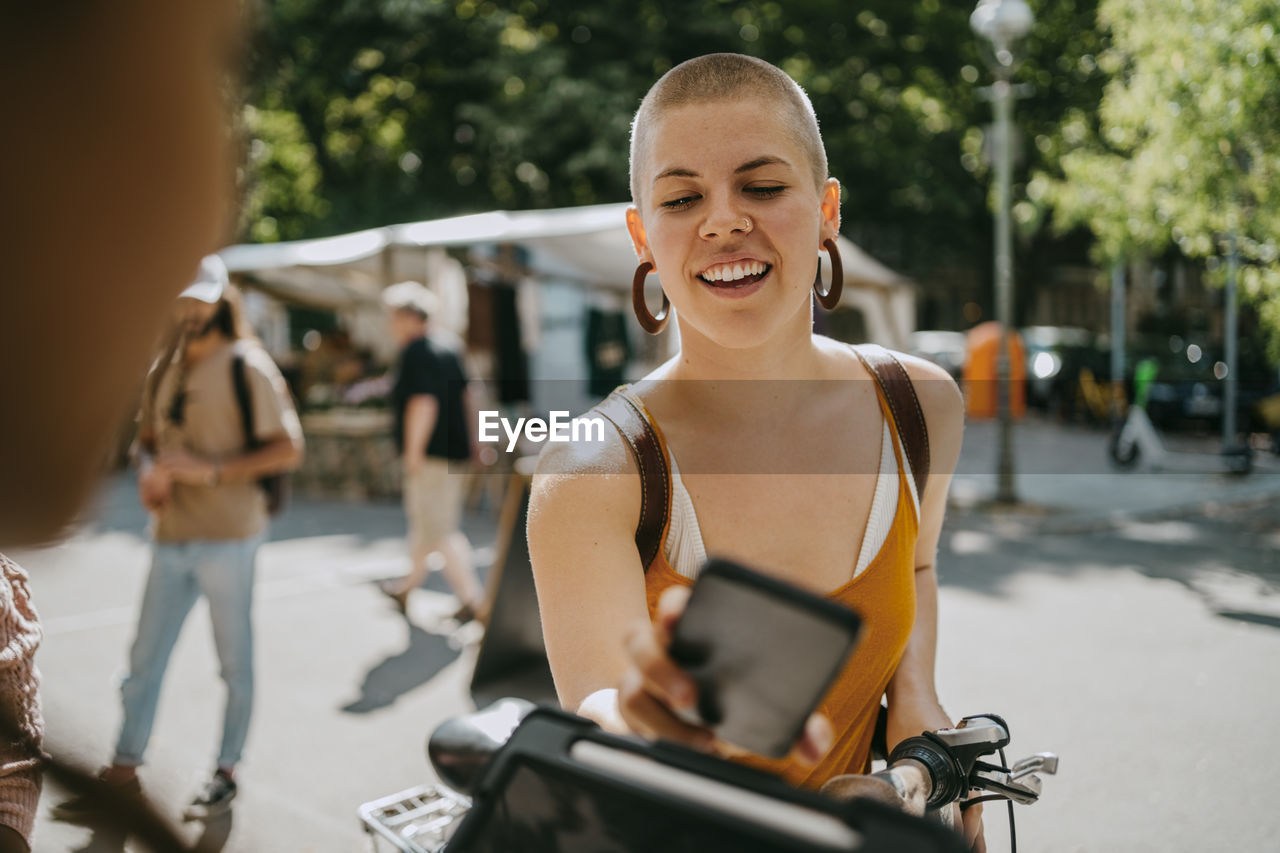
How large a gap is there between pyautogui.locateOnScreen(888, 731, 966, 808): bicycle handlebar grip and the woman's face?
2.07 ft

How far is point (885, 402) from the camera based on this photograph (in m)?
1.61

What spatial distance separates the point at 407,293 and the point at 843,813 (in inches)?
266

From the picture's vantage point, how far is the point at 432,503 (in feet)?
22.2

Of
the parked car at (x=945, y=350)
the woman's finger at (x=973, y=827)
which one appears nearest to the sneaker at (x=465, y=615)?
the woman's finger at (x=973, y=827)

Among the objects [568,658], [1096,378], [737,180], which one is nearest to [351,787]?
[568,658]

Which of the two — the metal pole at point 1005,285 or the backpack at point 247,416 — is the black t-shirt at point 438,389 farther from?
the metal pole at point 1005,285

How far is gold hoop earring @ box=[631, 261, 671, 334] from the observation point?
5.20ft

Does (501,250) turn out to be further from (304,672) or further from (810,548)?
(810,548)

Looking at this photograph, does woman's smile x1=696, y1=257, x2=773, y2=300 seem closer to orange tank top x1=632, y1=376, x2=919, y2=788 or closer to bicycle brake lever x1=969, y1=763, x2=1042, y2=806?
orange tank top x1=632, y1=376, x2=919, y2=788

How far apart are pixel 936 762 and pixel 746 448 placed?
1.74 ft

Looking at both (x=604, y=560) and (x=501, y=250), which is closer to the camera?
(x=604, y=560)

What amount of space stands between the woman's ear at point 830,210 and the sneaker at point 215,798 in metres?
3.57

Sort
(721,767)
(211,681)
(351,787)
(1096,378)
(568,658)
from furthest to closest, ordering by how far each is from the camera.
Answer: (1096,378) → (211,681) → (351,787) → (568,658) → (721,767)

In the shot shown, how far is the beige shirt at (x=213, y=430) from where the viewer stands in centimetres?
403
